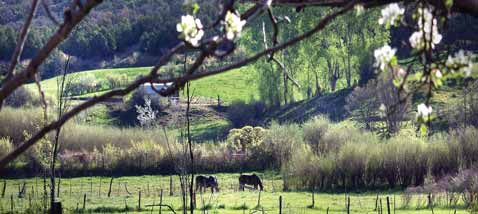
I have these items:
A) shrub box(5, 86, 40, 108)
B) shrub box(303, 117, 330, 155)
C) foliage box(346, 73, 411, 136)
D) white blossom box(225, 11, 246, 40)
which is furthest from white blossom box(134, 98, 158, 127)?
white blossom box(225, 11, 246, 40)

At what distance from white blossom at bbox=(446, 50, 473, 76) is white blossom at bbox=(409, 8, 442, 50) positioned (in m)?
0.08

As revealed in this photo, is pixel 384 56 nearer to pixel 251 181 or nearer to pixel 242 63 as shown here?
pixel 242 63

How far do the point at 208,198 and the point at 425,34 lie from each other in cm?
2123

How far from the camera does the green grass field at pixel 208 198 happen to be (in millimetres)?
20562

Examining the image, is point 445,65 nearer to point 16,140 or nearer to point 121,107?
point 16,140

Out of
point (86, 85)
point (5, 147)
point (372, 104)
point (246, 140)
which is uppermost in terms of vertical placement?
point (86, 85)

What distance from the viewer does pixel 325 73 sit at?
156 ft

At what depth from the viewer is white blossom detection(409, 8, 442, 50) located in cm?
225

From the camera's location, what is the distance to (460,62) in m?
2.26

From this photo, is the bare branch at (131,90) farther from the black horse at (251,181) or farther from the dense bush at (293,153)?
the black horse at (251,181)

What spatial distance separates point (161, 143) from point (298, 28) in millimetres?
9408

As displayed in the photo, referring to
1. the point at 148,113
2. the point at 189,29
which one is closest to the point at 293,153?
the point at 148,113

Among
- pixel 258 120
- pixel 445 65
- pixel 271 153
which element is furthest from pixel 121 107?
pixel 445 65

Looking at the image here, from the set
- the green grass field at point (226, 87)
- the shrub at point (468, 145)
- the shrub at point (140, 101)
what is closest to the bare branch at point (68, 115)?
the shrub at point (468, 145)
